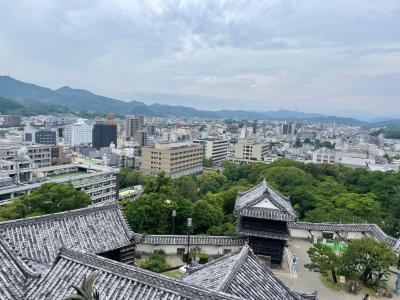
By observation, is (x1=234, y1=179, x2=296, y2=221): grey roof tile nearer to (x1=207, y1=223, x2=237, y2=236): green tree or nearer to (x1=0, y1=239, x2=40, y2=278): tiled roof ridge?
(x1=207, y1=223, x2=237, y2=236): green tree

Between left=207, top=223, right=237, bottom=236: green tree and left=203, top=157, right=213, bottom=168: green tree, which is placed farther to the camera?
left=203, top=157, right=213, bottom=168: green tree

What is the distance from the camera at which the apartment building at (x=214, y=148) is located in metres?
129

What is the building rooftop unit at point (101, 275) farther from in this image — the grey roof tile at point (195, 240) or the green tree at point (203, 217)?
the green tree at point (203, 217)

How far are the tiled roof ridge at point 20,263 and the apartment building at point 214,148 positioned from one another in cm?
11638

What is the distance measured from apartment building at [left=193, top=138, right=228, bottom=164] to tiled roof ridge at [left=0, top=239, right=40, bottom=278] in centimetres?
11638

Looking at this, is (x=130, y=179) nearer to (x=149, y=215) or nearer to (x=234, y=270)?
(x=149, y=215)

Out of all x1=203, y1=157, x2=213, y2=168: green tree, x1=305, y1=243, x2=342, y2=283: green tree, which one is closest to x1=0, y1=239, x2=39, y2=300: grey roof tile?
Result: x1=305, y1=243, x2=342, y2=283: green tree

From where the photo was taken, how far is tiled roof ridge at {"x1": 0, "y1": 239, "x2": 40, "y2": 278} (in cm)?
1112

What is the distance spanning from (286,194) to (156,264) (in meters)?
29.1

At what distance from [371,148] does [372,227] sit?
440ft

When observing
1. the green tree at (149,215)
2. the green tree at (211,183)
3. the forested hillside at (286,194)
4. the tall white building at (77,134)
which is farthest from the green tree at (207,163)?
the green tree at (149,215)

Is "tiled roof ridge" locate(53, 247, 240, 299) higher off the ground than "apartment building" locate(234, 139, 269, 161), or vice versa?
"tiled roof ridge" locate(53, 247, 240, 299)

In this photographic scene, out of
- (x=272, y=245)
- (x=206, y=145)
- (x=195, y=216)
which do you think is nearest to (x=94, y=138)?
(x=206, y=145)

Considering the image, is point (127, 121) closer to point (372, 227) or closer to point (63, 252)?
point (372, 227)
